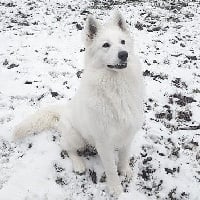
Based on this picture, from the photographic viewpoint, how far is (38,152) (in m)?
4.37

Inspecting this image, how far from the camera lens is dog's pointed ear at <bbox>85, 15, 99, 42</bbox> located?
136 inches

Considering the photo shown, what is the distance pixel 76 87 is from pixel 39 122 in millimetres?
1724

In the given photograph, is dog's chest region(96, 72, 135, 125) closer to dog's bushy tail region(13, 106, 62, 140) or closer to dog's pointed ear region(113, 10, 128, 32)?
dog's pointed ear region(113, 10, 128, 32)

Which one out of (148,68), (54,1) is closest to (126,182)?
(148,68)

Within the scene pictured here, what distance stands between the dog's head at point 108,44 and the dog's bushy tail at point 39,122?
128cm

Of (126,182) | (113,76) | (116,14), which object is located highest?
(116,14)

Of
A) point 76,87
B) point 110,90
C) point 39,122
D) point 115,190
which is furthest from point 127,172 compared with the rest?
point 76,87

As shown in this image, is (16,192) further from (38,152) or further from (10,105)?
(10,105)

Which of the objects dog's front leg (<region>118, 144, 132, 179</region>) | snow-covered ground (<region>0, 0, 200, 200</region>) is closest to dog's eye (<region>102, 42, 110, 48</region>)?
snow-covered ground (<region>0, 0, 200, 200</region>)

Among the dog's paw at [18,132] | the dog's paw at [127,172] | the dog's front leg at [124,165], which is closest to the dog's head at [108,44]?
the dog's front leg at [124,165]

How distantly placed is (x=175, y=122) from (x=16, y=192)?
105 inches

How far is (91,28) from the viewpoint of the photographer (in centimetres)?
348

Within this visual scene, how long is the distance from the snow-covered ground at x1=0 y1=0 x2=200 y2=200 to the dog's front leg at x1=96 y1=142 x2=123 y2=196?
0.11 meters

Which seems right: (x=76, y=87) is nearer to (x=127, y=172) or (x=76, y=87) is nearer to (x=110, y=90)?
(x=127, y=172)
